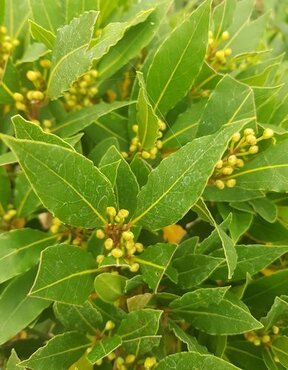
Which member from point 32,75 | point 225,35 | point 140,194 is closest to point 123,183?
point 140,194

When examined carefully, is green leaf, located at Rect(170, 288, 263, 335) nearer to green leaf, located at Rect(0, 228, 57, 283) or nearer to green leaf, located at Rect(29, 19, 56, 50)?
green leaf, located at Rect(0, 228, 57, 283)

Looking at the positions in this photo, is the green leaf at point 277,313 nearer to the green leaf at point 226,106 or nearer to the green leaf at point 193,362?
the green leaf at point 193,362

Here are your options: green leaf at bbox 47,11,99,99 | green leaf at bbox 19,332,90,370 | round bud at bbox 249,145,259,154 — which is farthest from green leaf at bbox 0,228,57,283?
round bud at bbox 249,145,259,154

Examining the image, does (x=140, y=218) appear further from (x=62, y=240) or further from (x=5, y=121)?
(x=5, y=121)

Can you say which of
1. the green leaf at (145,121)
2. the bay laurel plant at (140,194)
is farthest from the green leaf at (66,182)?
the green leaf at (145,121)

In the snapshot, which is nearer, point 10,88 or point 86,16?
point 86,16

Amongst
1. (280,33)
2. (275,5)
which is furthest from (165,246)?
(275,5)
